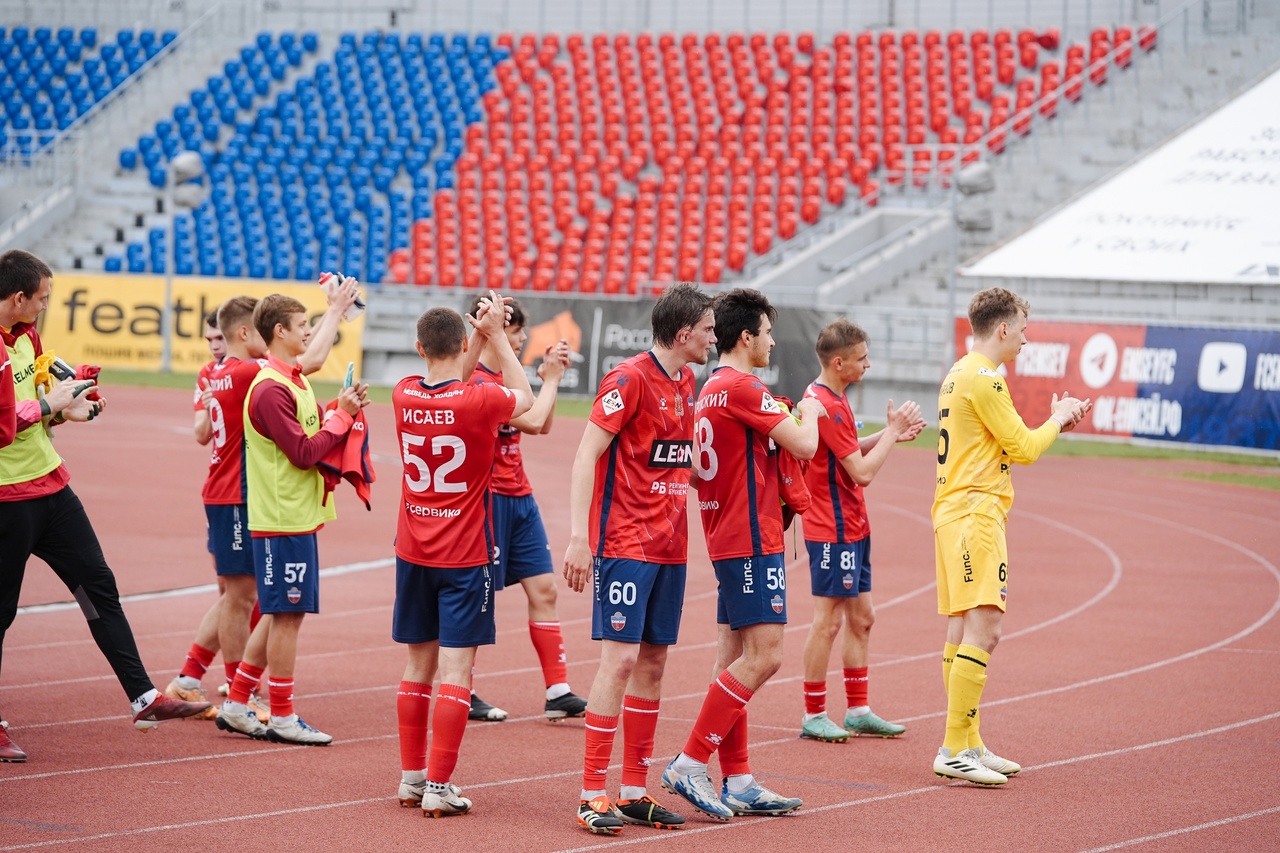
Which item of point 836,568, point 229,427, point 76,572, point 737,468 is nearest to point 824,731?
point 836,568

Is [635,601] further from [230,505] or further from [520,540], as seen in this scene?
[230,505]

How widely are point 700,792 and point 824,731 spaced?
63.7 inches

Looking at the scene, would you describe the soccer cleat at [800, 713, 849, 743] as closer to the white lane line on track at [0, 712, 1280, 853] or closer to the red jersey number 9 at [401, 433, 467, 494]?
the white lane line on track at [0, 712, 1280, 853]

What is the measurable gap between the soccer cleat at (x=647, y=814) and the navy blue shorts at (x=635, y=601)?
66 centimetres

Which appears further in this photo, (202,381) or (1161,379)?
(1161,379)

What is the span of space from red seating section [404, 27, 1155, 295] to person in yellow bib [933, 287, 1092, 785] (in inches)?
933

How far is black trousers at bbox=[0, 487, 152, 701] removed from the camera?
23.7 feet

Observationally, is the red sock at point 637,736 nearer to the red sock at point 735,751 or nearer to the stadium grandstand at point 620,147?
the red sock at point 735,751

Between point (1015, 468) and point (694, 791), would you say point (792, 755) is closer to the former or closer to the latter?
point (694, 791)

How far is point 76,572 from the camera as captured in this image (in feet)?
24.1

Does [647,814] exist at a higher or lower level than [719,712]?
lower

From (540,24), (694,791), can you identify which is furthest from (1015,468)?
(540,24)

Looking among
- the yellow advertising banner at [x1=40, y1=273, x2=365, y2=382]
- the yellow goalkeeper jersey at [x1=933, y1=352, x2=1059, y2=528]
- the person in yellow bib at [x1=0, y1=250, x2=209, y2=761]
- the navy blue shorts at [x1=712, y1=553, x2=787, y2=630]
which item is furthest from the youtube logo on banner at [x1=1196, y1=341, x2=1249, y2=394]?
the person in yellow bib at [x1=0, y1=250, x2=209, y2=761]

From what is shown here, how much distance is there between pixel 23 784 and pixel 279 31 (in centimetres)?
3909
